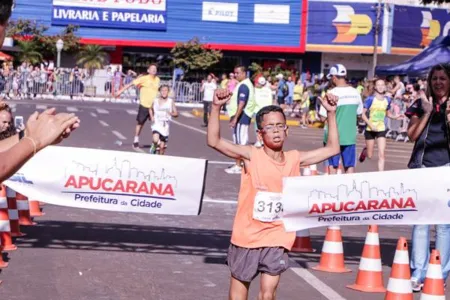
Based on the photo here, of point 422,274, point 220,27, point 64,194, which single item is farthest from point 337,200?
point 220,27

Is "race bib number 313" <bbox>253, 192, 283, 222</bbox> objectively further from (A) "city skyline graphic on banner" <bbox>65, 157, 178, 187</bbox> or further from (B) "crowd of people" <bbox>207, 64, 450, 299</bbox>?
(A) "city skyline graphic on banner" <bbox>65, 157, 178, 187</bbox>

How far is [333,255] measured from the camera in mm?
9969

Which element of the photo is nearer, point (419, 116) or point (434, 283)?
point (434, 283)

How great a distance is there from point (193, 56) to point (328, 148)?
49.5 meters

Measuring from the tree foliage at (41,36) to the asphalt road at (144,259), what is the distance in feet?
137

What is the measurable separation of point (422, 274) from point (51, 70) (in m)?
43.5

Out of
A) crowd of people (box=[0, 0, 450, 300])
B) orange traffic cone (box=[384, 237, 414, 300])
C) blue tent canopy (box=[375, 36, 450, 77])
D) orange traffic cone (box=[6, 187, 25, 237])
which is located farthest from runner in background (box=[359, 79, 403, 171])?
blue tent canopy (box=[375, 36, 450, 77])

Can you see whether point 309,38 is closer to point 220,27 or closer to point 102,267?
point 220,27

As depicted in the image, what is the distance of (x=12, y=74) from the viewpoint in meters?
48.5

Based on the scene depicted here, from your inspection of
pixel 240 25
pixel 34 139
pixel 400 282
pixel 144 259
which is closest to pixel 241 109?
pixel 144 259

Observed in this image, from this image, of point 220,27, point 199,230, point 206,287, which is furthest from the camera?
point 220,27

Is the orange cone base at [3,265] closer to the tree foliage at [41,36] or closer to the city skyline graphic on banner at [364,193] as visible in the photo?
the city skyline graphic on banner at [364,193]

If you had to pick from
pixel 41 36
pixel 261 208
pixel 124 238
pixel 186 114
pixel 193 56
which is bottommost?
pixel 186 114

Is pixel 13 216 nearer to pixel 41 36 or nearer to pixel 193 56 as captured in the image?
pixel 193 56
